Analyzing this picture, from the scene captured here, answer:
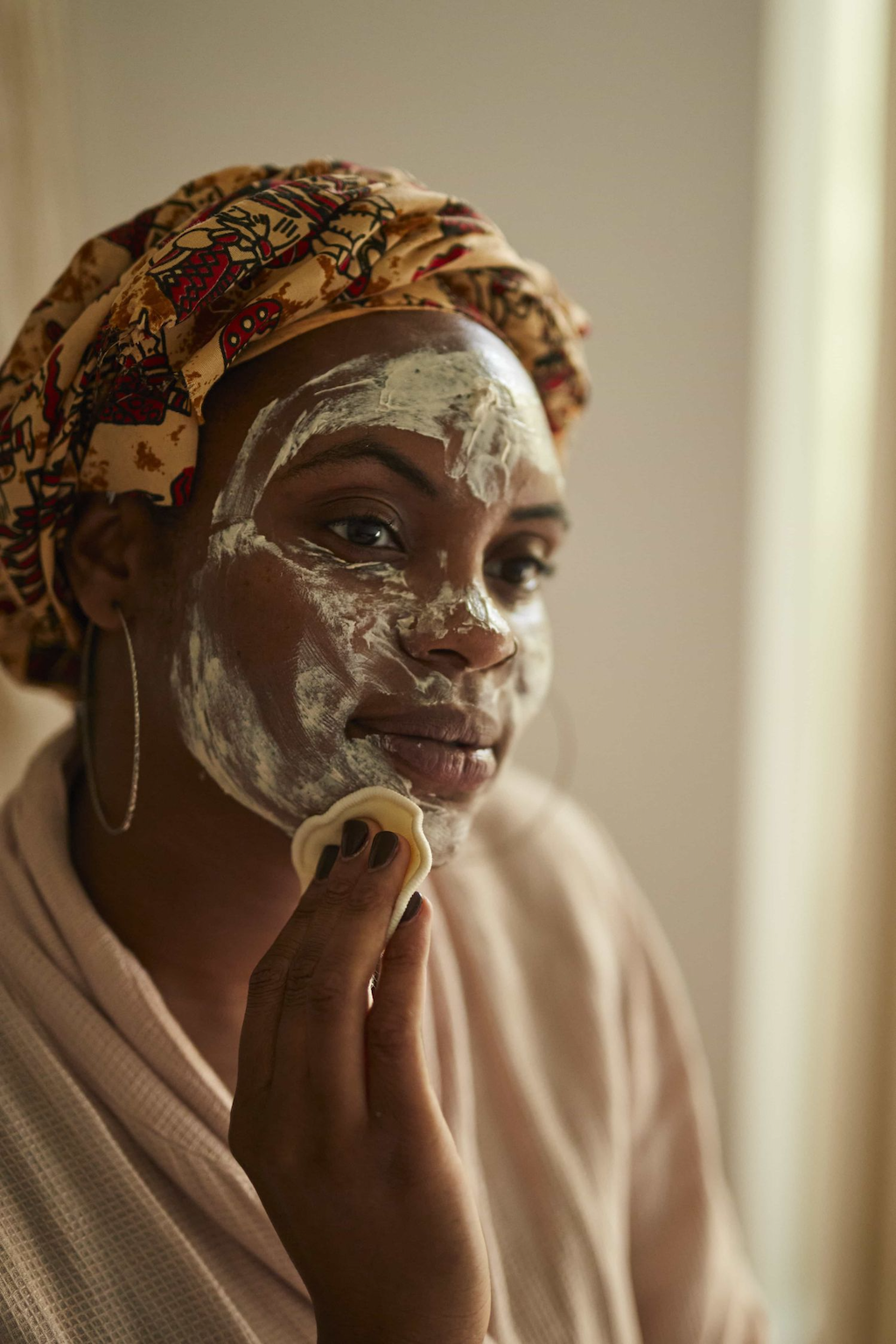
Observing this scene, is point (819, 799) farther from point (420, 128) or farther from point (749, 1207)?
point (420, 128)

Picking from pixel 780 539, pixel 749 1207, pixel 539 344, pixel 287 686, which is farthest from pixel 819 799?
pixel 287 686

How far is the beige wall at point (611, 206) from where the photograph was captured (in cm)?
126

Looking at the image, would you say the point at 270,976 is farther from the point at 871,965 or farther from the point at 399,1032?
the point at 871,965

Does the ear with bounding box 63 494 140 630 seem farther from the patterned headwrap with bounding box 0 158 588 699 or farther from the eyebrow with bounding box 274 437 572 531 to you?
the eyebrow with bounding box 274 437 572 531

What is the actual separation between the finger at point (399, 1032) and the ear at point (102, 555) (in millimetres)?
379

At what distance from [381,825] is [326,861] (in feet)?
0.15

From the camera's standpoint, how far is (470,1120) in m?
1.01

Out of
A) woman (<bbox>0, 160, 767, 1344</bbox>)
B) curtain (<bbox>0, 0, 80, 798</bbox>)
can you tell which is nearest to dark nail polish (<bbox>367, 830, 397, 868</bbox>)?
woman (<bbox>0, 160, 767, 1344</bbox>)

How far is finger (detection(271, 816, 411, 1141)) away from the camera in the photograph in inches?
26.7

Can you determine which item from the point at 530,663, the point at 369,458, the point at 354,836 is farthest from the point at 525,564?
the point at 354,836

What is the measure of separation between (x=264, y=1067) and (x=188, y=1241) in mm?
204

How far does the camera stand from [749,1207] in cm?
176

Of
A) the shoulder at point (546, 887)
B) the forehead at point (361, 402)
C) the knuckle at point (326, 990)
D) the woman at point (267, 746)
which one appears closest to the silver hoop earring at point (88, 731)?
the woman at point (267, 746)

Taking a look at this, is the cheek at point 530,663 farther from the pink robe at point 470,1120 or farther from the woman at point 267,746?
the pink robe at point 470,1120
